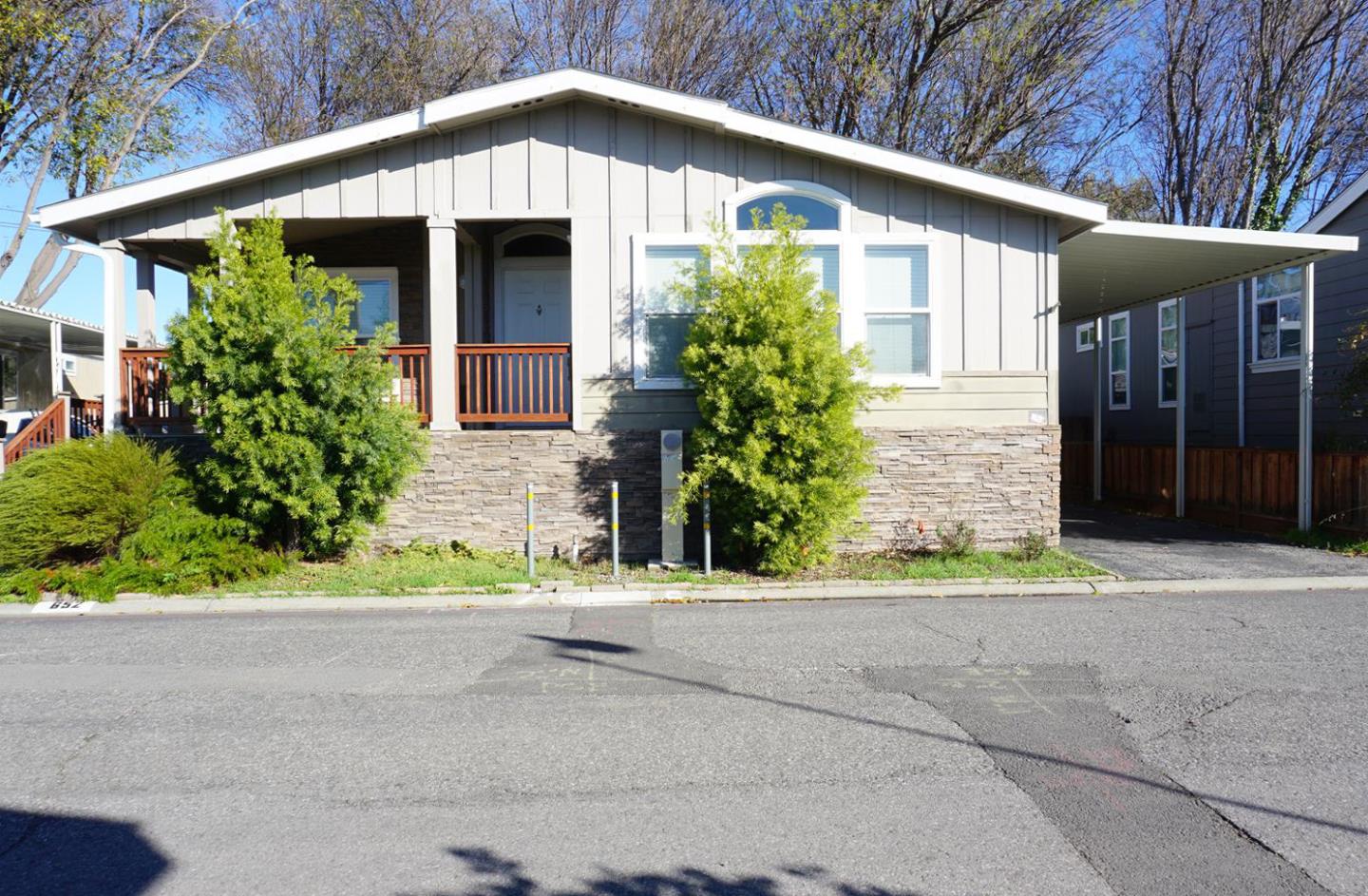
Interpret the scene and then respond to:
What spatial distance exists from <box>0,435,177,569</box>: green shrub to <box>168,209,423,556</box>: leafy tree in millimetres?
676

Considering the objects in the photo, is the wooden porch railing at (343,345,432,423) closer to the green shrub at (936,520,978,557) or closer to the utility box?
the utility box

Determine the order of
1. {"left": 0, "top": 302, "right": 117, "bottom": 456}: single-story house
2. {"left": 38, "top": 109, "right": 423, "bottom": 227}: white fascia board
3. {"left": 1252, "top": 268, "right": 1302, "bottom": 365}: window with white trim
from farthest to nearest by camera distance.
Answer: {"left": 1252, "top": 268, "right": 1302, "bottom": 365}: window with white trim < {"left": 0, "top": 302, "right": 117, "bottom": 456}: single-story house < {"left": 38, "top": 109, "right": 423, "bottom": 227}: white fascia board

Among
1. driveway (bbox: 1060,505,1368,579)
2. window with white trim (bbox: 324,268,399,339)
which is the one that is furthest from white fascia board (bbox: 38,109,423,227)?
driveway (bbox: 1060,505,1368,579)

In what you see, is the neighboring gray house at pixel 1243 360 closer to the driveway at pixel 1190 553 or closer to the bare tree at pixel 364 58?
the driveway at pixel 1190 553

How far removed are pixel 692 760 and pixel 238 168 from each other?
959cm

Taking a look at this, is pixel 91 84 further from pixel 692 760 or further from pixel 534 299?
pixel 692 760

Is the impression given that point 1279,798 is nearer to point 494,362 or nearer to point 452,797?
point 452,797

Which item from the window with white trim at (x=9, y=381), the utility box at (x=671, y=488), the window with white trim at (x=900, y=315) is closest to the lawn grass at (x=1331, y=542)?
the window with white trim at (x=900, y=315)

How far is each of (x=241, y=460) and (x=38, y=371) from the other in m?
15.0

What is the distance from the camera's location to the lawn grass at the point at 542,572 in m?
9.33

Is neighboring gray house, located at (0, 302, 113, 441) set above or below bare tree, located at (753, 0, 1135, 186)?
below

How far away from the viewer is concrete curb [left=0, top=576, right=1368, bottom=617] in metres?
8.70

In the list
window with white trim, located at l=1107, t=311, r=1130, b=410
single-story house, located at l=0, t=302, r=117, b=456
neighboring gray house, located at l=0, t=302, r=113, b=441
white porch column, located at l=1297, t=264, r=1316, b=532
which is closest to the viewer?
white porch column, located at l=1297, t=264, r=1316, b=532

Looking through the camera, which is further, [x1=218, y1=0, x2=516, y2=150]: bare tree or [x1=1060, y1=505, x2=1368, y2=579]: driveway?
[x1=218, y1=0, x2=516, y2=150]: bare tree
